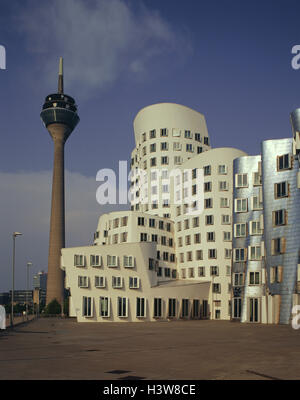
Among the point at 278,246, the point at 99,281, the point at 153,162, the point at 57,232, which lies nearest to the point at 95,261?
the point at 99,281

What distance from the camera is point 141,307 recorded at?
243 ft

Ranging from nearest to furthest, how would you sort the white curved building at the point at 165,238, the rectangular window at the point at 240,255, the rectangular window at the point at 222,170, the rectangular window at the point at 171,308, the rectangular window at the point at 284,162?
the rectangular window at the point at 284,162, the rectangular window at the point at 240,255, the white curved building at the point at 165,238, the rectangular window at the point at 171,308, the rectangular window at the point at 222,170

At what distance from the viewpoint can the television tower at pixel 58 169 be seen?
132 m

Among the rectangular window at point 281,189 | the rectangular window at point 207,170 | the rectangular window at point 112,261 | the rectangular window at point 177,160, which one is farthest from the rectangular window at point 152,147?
the rectangular window at point 281,189

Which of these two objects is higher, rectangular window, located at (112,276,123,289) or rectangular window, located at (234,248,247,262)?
rectangular window, located at (234,248,247,262)

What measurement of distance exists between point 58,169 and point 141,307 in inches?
2877

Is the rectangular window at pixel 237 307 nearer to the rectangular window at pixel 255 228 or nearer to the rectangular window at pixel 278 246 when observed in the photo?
the rectangular window at pixel 255 228

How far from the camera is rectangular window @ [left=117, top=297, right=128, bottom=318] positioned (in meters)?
73.6

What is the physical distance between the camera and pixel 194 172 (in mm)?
93438

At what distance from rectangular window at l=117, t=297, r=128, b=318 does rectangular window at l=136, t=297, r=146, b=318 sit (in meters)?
1.61

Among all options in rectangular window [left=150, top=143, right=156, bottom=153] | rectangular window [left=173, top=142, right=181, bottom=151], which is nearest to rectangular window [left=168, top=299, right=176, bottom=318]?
rectangular window [left=173, top=142, right=181, bottom=151]

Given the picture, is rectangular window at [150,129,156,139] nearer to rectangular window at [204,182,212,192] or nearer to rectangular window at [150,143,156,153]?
rectangular window at [150,143,156,153]

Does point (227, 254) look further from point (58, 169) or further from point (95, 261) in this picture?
point (58, 169)

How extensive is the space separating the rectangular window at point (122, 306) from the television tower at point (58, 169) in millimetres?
59314
